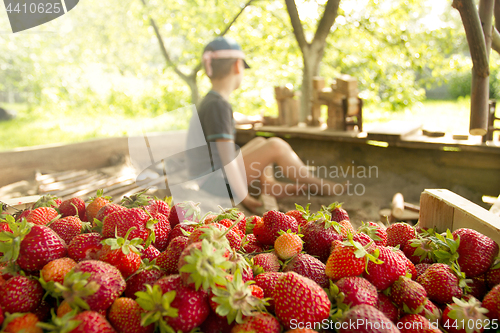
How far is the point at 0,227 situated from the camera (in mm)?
726

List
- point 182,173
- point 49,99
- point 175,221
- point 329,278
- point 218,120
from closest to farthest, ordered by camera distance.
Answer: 1. point 329,278
2. point 175,221
3. point 218,120
4. point 182,173
5. point 49,99

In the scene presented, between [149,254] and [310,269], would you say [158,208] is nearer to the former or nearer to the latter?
[149,254]

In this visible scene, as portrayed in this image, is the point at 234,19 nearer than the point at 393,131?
No

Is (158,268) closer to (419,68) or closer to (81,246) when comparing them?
(81,246)

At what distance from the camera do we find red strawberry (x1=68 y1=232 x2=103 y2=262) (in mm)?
626

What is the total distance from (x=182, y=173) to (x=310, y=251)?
5.22 ft

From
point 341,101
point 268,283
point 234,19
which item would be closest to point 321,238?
point 268,283

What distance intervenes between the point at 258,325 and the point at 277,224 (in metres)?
0.28

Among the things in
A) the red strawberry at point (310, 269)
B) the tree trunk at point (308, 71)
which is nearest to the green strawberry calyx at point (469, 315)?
the red strawberry at point (310, 269)

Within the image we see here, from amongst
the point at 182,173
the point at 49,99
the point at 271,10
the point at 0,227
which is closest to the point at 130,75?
the point at 49,99

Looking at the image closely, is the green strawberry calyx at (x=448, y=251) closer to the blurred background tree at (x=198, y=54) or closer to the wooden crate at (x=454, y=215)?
the wooden crate at (x=454, y=215)

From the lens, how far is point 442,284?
2.08 feet

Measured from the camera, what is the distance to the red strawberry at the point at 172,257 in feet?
2.08

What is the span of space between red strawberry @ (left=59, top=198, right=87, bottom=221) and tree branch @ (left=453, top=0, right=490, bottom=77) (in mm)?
1347
